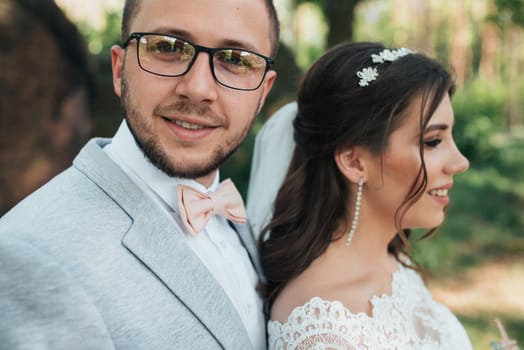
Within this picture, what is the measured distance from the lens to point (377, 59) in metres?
2.37

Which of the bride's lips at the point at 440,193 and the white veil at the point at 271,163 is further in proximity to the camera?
the white veil at the point at 271,163

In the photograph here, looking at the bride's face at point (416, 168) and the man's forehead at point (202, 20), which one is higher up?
the man's forehead at point (202, 20)

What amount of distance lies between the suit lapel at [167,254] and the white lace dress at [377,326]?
31 cm

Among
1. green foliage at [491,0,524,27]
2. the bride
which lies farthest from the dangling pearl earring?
green foliage at [491,0,524,27]

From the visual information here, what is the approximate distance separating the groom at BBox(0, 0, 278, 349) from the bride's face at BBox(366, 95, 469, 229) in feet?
2.16

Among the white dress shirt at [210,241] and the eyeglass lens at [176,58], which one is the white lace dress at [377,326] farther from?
the eyeglass lens at [176,58]

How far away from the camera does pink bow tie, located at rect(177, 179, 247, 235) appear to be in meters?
1.85

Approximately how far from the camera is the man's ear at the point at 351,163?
2.37m

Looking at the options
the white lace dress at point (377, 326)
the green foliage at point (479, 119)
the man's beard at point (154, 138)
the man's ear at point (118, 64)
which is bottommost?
the green foliage at point (479, 119)

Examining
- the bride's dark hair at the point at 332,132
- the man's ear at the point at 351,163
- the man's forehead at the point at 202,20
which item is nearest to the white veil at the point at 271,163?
the bride's dark hair at the point at 332,132

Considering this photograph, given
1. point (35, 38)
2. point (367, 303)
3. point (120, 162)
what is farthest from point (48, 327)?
point (35, 38)

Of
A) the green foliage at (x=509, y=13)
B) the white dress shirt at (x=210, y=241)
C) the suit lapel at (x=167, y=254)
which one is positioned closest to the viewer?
the suit lapel at (x=167, y=254)

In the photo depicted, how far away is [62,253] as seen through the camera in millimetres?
1464

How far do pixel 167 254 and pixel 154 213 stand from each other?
151 mm
